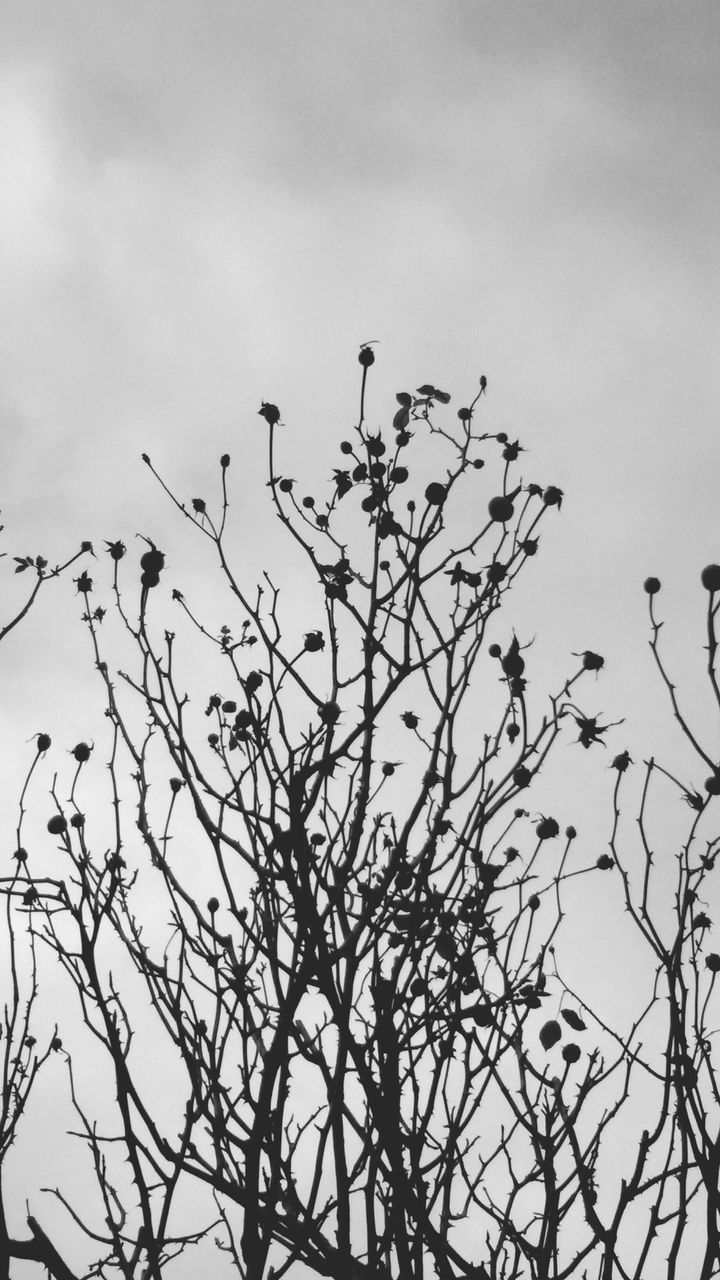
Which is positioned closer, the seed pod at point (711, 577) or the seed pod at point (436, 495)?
the seed pod at point (711, 577)

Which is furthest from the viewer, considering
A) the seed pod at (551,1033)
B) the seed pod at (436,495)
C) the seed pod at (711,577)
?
the seed pod at (436,495)

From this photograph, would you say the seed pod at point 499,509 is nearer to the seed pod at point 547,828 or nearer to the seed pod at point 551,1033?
the seed pod at point 547,828

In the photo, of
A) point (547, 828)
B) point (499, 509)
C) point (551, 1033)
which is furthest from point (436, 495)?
point (551, 1033)

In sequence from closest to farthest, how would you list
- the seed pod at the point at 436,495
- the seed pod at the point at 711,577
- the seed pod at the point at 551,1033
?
the seed pod at the point at 711,577 → the seed pod at the point at 551,1033 → the seed pod at the point at 436,495

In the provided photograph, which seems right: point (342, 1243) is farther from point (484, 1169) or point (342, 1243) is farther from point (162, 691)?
point (162, 691)

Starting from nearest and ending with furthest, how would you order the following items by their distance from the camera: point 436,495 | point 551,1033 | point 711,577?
point 711,577 < point 551,1033 < point 436,495

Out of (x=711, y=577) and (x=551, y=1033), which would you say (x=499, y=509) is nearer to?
(x=711, y=577)

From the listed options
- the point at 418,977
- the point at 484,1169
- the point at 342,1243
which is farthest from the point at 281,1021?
the point at 484,1169

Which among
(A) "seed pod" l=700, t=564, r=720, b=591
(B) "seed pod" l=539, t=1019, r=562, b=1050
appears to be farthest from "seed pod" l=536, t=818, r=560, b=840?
(A) "seed pod" l=700, t=564, r=720, b=591

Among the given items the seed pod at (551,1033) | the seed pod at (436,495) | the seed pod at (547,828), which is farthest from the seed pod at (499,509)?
the seed pod at (551,1033)

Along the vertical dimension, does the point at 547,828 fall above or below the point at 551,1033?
above

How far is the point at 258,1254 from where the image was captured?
10.4 feet

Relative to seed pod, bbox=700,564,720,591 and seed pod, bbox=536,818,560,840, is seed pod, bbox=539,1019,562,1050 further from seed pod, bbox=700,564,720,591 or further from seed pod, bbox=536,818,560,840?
seed pod, bbox=700,564,720,591

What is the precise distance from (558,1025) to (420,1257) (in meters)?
1.06
